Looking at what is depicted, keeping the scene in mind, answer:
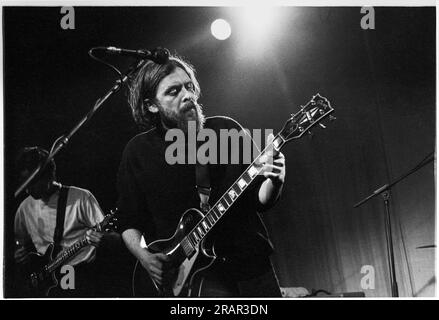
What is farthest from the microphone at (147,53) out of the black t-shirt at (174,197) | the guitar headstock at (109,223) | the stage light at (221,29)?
the guitar headstock at (109,223)

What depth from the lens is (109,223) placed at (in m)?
3.23

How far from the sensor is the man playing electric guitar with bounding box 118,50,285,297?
10.4ft

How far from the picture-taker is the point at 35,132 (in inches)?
129

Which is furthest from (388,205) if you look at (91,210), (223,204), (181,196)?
(91,210)

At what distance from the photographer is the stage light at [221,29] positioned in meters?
3.24

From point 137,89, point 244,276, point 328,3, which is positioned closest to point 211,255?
point 244,276

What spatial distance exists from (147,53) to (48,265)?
4.15 ft

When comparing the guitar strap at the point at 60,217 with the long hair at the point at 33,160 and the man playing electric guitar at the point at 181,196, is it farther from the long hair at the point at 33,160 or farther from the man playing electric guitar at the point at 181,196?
the man playing electric guitar at the point at 181,196

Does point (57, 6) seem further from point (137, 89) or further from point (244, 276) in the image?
point (244, 276)

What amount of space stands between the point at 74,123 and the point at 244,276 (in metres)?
1.23

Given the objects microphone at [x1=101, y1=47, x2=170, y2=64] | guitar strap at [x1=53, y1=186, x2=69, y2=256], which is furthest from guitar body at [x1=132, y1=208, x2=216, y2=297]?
microphone at [x1=101, y1=47, x2=170, y2=64]

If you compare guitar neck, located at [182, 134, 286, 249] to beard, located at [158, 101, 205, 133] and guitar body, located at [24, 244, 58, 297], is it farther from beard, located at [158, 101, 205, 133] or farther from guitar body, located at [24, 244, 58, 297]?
guitar body, located at [24, 244, 58, 297]

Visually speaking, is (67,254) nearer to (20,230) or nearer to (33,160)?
(20,230)

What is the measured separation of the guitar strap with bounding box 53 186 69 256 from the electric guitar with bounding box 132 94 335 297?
1.47 ft
